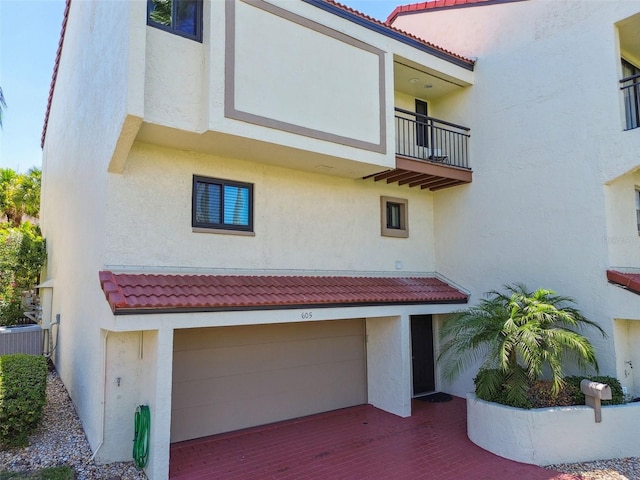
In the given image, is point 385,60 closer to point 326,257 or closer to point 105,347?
point 326,257

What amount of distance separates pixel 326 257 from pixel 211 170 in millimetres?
3530

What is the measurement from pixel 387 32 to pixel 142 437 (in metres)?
10.2

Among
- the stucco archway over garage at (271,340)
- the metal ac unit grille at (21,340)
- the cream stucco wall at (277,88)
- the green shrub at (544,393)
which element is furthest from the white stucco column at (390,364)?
the metal ac unit grille at (21,340)

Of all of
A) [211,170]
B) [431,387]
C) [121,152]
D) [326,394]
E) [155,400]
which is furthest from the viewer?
[431,387]

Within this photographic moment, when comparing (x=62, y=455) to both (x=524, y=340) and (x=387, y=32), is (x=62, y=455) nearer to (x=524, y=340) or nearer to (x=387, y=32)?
(x=524, y=340)

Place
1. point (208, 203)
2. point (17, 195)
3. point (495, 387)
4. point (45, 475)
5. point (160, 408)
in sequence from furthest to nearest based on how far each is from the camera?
1. point (17, 195)
2. point (208, 203)
3. point (495, 387)
4. point (160, 408)
5. point (45, 475)

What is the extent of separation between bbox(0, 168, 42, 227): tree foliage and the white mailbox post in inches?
1041

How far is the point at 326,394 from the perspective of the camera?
35.6ft

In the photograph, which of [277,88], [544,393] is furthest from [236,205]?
[544,393]

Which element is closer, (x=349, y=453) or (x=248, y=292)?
(x=248, y=292)

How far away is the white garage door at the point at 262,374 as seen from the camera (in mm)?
8906

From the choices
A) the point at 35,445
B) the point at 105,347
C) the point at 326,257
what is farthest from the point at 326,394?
the point at 35,445

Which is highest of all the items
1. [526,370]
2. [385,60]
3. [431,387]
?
[385,60]

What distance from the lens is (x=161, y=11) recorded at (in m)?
7.70
